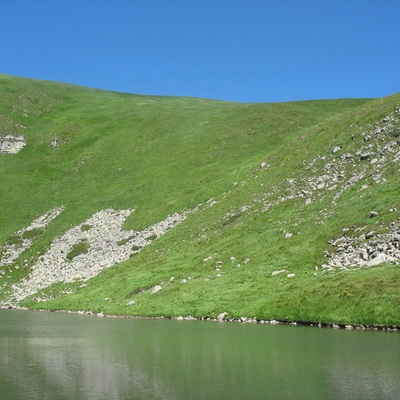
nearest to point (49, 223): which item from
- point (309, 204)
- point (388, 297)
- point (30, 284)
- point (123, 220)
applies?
point (123, 220)

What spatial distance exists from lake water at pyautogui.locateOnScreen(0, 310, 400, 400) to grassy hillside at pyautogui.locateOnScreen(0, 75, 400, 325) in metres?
7.68

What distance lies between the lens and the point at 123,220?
9588 cm

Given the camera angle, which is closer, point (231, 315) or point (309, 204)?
point (231, 315)

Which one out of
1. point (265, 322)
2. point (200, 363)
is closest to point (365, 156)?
point (265, 322)

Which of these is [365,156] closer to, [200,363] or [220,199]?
[220,199]

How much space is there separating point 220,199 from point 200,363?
200 ft

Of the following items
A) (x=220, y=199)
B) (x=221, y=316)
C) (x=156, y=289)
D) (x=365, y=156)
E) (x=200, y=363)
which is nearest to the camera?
(x=200, y=363)

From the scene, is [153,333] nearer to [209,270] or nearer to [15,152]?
[209,270]

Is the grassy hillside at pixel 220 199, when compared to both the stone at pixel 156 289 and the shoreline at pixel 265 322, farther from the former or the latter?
the stone at pixel 156 289

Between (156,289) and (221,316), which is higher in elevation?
(156,289)

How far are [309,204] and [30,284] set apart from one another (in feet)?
143

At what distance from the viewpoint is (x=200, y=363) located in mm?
29844

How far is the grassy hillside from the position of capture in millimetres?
51594

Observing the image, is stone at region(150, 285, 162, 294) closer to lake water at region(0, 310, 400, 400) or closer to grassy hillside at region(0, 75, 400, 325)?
grassy hillside at region(0, 75, 400, 325)
